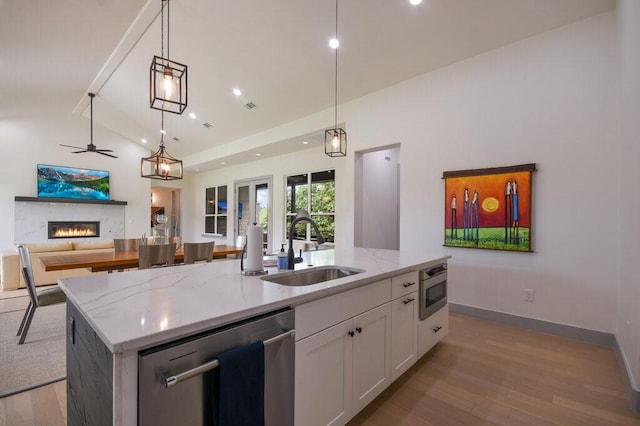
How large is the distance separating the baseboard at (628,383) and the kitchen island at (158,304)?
5.33ft

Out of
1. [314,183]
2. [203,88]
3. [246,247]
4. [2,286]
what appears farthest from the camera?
[314,183]

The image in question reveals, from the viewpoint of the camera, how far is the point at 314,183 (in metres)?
Answer: 6.51

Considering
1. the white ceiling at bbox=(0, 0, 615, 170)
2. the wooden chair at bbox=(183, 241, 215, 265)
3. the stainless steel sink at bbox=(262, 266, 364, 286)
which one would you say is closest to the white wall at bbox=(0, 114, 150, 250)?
the white ceiling at bbox=(0, 0, 615, 170)

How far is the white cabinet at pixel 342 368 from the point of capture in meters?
1.37

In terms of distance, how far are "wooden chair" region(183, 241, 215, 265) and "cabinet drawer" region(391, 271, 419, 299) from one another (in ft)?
8.34

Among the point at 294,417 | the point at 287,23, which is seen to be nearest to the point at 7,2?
the point at 287,23

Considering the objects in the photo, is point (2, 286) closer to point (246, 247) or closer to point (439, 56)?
point (246, 247)

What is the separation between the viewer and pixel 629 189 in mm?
2256

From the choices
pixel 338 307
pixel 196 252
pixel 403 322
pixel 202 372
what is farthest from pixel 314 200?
pixel 202 372

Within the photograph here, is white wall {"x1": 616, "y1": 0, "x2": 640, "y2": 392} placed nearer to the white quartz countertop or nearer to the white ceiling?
the white ceiling

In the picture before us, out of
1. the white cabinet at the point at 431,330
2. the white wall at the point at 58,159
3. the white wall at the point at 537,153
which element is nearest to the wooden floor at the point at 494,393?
the white cabinet at the point at 431,330

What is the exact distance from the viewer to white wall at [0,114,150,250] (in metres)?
6.77

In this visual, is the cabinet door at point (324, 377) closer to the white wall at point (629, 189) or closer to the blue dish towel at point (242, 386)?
the blue dish towel at point (242, 386)

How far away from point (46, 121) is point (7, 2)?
16.8 feet
